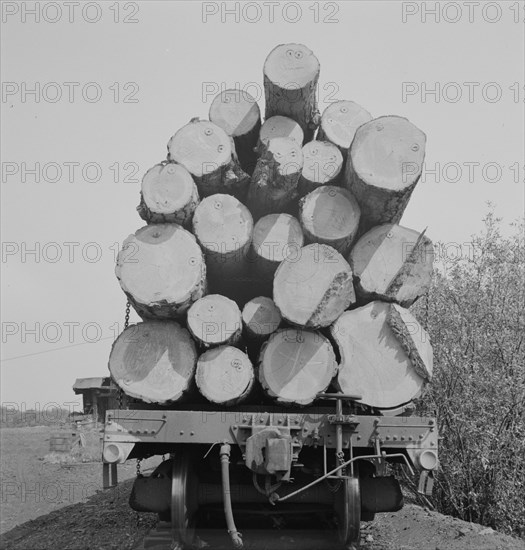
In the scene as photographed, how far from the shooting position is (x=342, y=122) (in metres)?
5.73

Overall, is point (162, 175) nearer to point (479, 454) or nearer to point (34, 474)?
point (479, 454)

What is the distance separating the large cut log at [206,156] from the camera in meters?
5.16

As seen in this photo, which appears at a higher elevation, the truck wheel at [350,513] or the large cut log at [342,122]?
the large cut log at [342,122]

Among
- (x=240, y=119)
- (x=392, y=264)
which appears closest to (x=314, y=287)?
(x=392, y=264)

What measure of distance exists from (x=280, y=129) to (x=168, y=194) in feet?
4.87

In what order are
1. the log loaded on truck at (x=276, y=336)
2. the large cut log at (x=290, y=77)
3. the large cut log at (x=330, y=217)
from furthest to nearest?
the large cut log at (x=290, y=77) → the large cut log at (x=330, y=217) → the log loaded on truck at (x=276, y=336)

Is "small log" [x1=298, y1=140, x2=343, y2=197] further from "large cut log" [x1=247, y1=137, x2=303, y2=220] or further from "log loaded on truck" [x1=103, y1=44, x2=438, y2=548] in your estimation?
"large cut log" [x1=247, y1=137, x2=303, y2=220]

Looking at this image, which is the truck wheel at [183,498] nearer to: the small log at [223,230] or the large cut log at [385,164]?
the small log at [223,230]

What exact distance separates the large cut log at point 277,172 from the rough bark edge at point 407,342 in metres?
1.44

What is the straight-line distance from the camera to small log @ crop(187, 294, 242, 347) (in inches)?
183

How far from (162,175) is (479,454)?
4.81 m

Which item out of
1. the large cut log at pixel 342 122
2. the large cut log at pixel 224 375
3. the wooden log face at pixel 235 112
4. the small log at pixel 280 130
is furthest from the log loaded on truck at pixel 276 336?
the wooden log face at pixel 235 112

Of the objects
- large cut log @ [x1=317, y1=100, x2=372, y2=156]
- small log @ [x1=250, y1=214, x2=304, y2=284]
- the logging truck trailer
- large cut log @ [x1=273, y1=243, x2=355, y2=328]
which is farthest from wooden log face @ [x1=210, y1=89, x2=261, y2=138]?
the logging truck trailer

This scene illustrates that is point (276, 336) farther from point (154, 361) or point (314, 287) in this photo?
point (154, 361)
